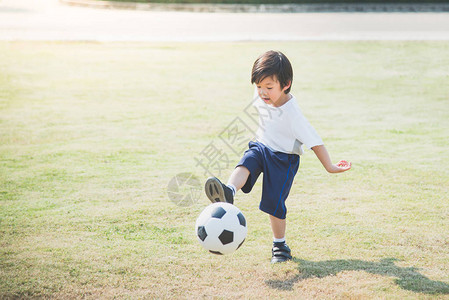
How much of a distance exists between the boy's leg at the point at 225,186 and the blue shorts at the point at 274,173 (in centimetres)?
6

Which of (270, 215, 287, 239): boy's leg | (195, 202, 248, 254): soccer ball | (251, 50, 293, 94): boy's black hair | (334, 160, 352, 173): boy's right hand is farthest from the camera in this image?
(270, 215, 287, 239): boy's leg

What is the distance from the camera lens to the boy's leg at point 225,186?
339 centimetres

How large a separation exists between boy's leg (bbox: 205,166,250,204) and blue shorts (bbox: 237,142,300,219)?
6 cm

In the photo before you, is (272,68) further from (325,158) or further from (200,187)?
(200,187)

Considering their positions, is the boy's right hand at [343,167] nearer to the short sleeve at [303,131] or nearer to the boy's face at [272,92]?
the short sleeve at [303,131]

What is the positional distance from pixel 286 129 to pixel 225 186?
595 mm

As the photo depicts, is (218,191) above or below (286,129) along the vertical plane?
below

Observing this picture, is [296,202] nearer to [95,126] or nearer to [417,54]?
[95,126]

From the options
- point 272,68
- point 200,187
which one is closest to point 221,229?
point 272,68

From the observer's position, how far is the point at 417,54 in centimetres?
1252

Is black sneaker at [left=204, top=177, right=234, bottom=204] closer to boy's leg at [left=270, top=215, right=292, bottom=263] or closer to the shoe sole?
the shoe sole

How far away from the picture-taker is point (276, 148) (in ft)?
11.8

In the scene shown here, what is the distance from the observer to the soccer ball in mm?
3287

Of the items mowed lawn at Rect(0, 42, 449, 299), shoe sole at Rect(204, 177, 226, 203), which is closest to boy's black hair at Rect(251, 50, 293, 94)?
shoe sole at Rect(204, 177, 226, 203)
